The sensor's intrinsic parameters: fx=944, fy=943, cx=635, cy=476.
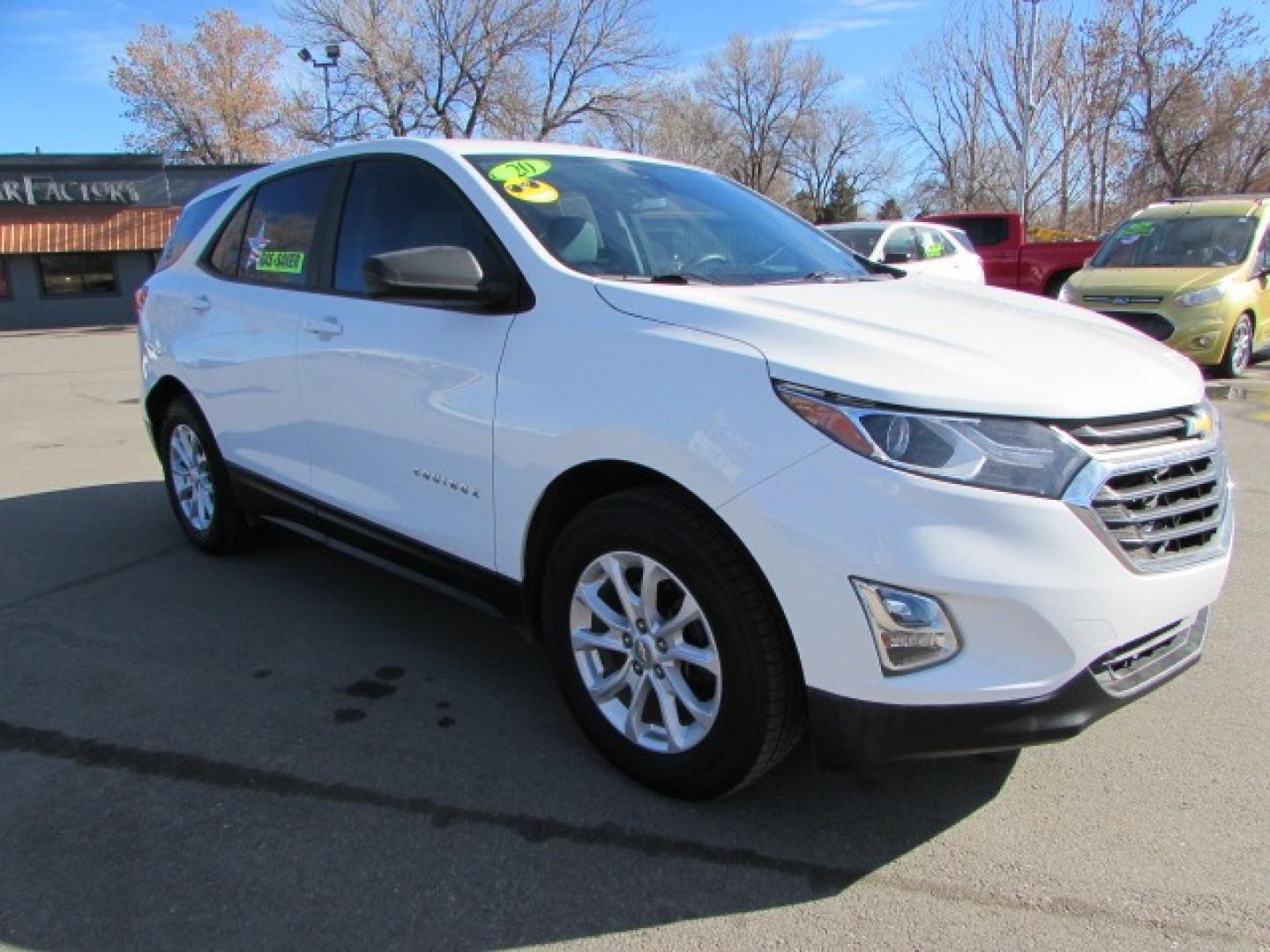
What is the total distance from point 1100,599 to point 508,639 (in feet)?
7.71

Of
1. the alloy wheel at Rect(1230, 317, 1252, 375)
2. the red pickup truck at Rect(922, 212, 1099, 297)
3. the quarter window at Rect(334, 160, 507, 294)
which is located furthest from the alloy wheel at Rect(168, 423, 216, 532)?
the red pickup truck at Rect(922, 212, 1099, 297)

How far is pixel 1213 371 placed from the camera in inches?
418

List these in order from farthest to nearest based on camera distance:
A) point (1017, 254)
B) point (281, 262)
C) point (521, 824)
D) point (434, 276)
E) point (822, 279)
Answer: point (1017, 254) < point (281, 262) < point (822, 279) < point (434, 276) < point (521, 824)

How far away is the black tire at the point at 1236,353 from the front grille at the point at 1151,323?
2.25ft

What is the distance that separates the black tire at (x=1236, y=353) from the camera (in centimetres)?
1003

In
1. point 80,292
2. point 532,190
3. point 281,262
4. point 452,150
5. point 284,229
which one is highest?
point 452,150

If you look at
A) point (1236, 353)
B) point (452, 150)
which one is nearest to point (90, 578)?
point (452, 150)

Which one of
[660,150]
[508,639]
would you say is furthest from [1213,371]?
[660,150]

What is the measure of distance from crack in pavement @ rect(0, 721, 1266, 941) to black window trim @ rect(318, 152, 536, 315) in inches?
57.4

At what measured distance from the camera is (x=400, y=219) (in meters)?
3.45

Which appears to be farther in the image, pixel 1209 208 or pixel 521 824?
pixel 1209 208

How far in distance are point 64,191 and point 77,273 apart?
2.74 m

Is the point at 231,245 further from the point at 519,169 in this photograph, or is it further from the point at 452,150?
the point at 519,169

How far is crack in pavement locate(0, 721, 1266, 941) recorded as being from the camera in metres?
2.22
